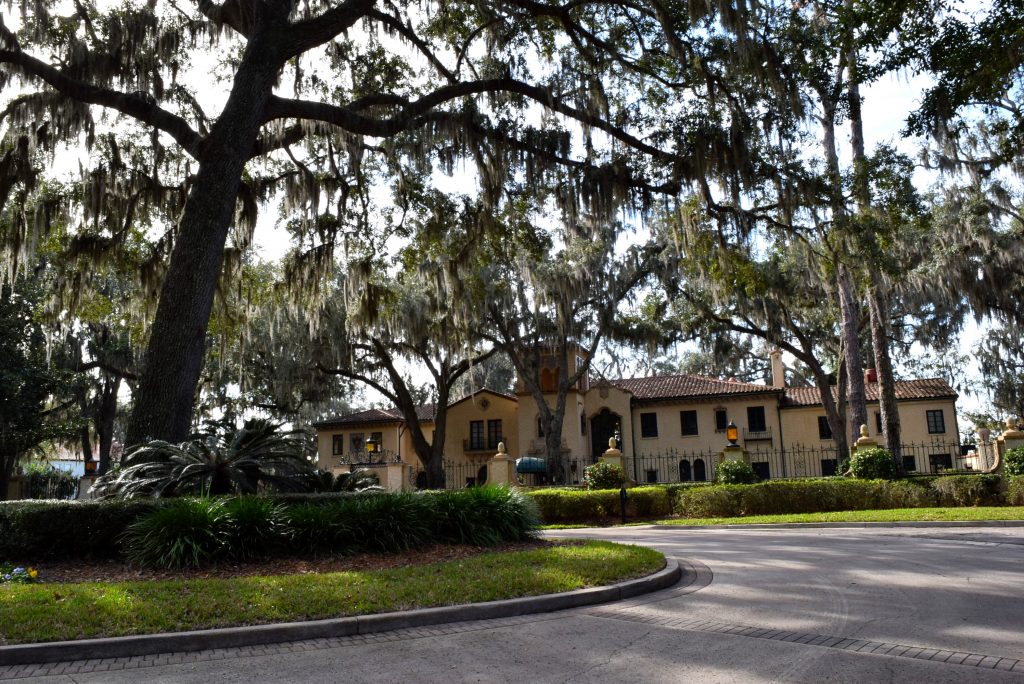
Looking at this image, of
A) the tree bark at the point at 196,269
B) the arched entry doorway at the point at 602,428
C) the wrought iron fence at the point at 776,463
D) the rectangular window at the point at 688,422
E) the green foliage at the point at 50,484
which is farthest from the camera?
the arched entry doorway at the point at 602,428

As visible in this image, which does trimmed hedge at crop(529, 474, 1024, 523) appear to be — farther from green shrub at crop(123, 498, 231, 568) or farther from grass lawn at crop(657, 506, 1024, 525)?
green shrub at crop(123, 498, 231, 568)

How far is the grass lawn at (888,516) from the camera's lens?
624 inches

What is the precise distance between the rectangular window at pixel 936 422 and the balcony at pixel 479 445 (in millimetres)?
23602

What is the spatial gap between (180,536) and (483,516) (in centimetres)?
415

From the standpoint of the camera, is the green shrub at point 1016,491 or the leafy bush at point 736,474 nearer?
the green shrub at point 1016,491

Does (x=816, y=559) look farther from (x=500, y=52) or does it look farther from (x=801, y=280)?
(x=801, y=280)

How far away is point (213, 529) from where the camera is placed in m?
8.87

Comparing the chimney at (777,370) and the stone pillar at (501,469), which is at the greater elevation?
the chimney at (777,370)

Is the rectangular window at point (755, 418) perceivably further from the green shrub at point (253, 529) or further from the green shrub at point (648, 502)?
the green shrub at point (253, 529)

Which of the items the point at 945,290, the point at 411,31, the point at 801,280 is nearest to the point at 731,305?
the point at 801,280

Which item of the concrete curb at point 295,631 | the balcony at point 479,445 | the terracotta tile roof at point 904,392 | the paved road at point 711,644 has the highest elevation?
the terracotta tile roof at point 904,392

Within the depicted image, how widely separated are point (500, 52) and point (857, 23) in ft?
23.8

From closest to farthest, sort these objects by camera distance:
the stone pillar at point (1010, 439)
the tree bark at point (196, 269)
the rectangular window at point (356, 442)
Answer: the tree bark at point (196, 269), the stone pillar at point (1010, 439), the rectangular window at point (356, 442)

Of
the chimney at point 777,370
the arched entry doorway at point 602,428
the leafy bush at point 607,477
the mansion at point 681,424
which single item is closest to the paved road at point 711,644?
the leafy bush at point 607,477
